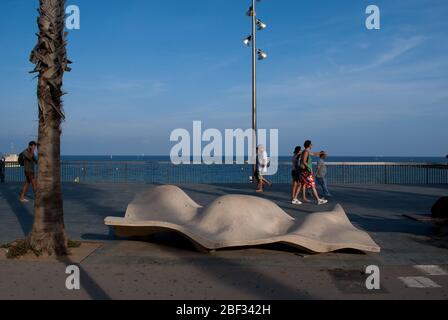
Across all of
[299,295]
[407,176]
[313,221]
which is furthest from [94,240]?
[407,176]

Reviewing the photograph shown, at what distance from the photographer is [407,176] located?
2453 cm

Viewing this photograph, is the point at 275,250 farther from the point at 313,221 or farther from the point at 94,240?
the point at 94,240

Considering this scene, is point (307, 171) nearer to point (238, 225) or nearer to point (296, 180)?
point (296, 180)

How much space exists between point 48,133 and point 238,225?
319 centimetres

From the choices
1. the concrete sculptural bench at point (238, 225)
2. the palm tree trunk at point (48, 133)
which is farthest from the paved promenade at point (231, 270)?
the palm tree trunk at point (48, 133)

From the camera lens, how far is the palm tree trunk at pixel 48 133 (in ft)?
22.4

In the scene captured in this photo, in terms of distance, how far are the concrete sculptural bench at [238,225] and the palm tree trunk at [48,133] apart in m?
0.90

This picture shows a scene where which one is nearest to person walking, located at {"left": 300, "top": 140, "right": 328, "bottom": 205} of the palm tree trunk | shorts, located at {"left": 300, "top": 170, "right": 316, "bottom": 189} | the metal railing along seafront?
shorts, located at {"left": 300, "top": 170, "right": 316, "bottom": 189}

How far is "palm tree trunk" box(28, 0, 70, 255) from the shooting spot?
6820 millimetres

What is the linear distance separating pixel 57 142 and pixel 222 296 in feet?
12.0

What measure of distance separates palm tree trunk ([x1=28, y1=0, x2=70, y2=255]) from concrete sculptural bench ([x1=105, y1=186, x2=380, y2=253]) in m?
0.90

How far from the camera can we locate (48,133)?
6859 millimetres

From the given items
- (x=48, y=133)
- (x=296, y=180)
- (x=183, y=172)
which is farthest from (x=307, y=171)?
(x=183, y=172)

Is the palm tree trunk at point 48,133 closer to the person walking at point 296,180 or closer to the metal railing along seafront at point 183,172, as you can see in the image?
the person walking at point 296,180
